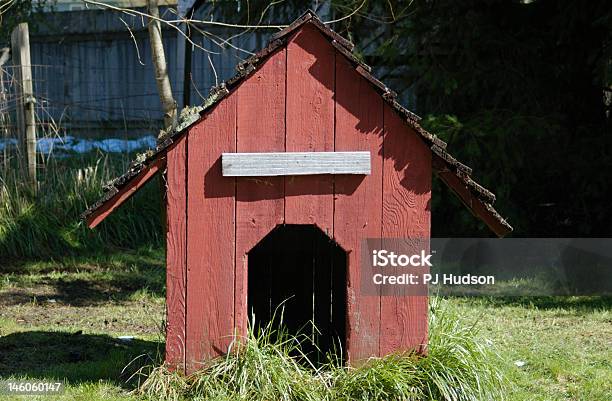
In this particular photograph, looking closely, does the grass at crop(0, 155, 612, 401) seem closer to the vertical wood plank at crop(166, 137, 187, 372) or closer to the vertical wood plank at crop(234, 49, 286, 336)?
the vertical wood plank at crop(166, 137, 187, 372)

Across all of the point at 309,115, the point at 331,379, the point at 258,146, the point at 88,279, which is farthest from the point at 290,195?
the point at 88,279

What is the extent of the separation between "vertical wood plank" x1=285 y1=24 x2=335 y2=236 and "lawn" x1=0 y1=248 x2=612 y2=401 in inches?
53.3

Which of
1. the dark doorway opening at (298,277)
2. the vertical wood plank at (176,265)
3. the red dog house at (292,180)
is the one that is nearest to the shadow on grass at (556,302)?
the dark doorway opening at (298,277)

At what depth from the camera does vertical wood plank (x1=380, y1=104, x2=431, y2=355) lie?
557 centimetres

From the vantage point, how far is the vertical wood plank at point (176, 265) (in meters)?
5.52

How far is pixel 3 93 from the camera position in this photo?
10703mm

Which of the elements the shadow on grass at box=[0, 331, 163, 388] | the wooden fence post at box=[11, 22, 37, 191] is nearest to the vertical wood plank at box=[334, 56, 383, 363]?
the shadow on grass at box=[0, 331, 163, 388]

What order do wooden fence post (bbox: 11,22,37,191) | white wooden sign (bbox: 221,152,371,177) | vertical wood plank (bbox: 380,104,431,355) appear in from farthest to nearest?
wooden fence post (bbox: 11,22,37,191) → vertical wood plank (bbox: 380,104,431,355) → white wooden sign (bbox: 221,152,371,177)

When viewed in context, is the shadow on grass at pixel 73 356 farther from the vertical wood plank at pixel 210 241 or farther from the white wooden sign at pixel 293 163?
the white wooden sign at pixel 293 163

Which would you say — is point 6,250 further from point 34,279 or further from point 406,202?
point 406,202

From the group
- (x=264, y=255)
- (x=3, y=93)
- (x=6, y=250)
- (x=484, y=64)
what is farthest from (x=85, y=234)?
(x=484, y=64)

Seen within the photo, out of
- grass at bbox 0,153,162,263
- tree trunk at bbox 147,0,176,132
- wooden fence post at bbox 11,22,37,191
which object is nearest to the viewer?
tree trunk at bbox 147,0,176,132

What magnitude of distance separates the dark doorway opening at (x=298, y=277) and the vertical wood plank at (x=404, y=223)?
155 cm

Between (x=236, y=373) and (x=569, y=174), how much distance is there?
6.27 metres
